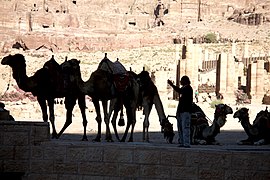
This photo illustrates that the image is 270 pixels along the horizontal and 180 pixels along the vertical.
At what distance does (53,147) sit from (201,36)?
8842 cm

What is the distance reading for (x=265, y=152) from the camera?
870 centimetres

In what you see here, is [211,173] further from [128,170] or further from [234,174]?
[128,170]

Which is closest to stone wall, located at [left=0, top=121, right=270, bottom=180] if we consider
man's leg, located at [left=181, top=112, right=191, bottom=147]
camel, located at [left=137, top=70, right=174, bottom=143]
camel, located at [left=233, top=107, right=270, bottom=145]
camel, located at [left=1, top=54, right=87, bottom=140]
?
man's leg, located at [left=181, top=112, right=191, bottom=147]

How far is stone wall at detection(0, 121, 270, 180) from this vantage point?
28.5ft

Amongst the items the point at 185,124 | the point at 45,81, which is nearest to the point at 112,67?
the point at 45,81

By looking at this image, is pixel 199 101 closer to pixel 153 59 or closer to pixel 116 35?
pixel 153 59

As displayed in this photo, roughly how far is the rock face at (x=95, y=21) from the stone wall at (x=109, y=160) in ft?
205

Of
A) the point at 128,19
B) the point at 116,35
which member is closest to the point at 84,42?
the point at 116,35

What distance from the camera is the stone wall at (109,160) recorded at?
869 cm

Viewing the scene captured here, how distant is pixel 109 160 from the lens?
353 inches

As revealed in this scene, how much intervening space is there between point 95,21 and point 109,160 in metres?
108

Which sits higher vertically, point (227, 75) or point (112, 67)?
point (227, 75)

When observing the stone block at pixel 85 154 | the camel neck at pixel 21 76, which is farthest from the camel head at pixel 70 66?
the stone block at pixel 85 154

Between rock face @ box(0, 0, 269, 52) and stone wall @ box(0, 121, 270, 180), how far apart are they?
62606 mm
